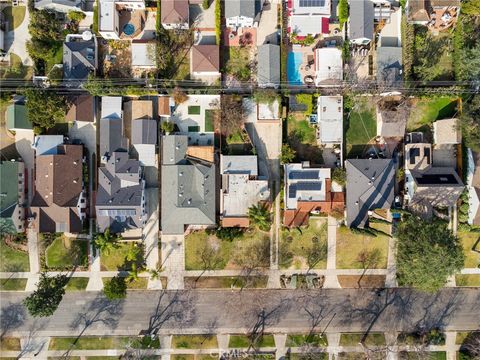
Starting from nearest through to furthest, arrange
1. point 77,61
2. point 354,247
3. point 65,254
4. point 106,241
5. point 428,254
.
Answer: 1. point 428,254
2. point 106,241
3. point 77,61
4. point 65,254
5. point 354,247

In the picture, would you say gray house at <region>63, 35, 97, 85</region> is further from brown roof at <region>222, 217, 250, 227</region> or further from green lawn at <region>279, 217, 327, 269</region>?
green lawn at <region>279, 217, 327, 269</region>

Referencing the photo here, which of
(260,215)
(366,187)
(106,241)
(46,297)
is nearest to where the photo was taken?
(46,297)

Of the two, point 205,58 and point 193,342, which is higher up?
point 205,58

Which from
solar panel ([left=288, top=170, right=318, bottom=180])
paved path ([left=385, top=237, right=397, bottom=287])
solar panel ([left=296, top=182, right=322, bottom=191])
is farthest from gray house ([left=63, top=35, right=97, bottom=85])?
paved path ([left=385, top=237, right=397, bottom=287])

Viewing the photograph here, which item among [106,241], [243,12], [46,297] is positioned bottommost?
[46,297]

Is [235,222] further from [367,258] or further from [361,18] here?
[361,18]

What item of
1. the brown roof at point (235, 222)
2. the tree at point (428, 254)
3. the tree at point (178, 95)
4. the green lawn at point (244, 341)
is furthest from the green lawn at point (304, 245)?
the tree at point (178, 95)

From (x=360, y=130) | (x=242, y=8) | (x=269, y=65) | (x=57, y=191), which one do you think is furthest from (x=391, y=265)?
(x=57, y=191)
